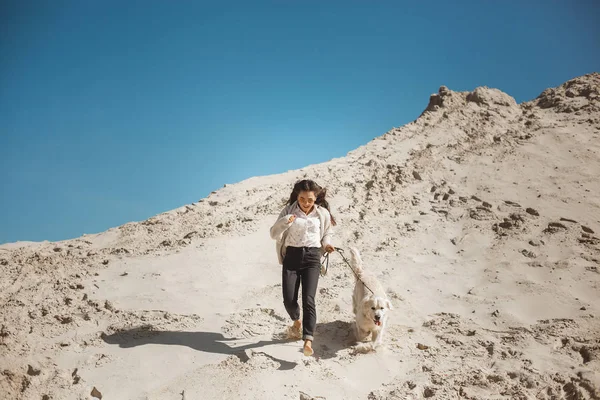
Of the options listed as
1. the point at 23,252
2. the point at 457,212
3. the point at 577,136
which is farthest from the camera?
the point at 577,136

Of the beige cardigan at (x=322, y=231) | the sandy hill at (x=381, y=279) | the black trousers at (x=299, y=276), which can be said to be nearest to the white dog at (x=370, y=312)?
the sandy hill at (x=381, y=279)

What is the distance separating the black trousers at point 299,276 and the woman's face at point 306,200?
1.42ft

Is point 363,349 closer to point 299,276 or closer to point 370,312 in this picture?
point 370,312

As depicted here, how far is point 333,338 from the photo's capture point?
193 inches

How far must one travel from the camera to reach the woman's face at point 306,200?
460 cm

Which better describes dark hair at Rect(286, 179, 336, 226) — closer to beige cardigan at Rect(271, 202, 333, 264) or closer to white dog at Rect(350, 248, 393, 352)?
beige cardigan at Rect(271, 202, 333, 264)

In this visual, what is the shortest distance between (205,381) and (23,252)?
4.85m

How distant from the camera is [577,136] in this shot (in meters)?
9.95

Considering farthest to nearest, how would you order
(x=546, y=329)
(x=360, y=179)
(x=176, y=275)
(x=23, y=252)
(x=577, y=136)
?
(x=577, y=136) → (x=360, y=179) → (x=23, y=252) → (x=176, y=275) → (x=546, y=329)

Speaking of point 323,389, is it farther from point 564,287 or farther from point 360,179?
point 360,179

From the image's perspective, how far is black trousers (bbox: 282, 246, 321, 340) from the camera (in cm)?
Result: 445

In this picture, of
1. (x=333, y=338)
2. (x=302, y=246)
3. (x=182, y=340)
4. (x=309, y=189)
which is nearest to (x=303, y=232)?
(x=302, y=246)

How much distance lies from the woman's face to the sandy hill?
56.8 inches

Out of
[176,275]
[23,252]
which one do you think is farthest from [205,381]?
[23,252]
